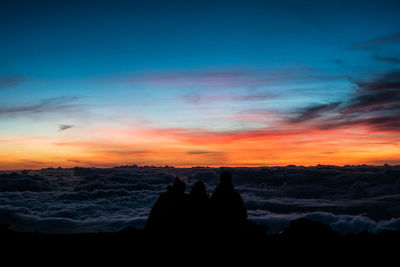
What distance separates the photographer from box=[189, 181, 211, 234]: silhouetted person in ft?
123

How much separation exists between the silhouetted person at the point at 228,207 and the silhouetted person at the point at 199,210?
111 cm

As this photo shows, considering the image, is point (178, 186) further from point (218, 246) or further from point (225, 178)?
point (218, 246)

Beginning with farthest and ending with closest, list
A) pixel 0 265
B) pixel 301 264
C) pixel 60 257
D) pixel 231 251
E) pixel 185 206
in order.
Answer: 1. pixel 185 206
2. pixel 231 251
3. pixel 60 257
4. pixel 301 264
5. pixel 0 265

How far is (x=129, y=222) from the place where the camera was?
6329 inches

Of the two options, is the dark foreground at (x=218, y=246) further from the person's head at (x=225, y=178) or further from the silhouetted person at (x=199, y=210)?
the person's head at (x=225, y=178)

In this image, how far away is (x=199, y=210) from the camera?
1496 inches

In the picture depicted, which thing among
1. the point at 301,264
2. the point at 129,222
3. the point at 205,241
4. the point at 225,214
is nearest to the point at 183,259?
the point at 205,241

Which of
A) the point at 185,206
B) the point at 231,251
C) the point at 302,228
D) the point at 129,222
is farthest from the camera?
the point at 129,222

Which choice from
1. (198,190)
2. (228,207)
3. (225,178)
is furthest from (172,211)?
(225,178)

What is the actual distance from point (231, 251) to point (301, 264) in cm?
760

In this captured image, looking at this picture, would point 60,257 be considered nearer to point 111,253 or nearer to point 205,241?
point 111,253

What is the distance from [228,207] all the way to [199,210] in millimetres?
3557

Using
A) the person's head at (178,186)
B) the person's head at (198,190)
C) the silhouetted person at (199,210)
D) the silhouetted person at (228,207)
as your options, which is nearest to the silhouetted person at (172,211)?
the person's head at (178,186)

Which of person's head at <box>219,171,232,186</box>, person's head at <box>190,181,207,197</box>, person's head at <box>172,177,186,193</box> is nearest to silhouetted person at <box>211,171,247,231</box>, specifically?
person's head at <box>219,171,232,186</box>
